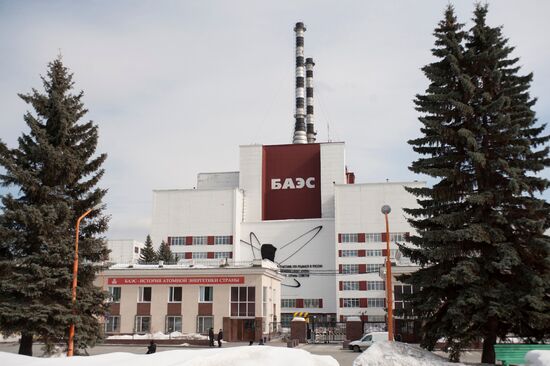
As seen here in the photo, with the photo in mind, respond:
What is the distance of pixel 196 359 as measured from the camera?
1002cm

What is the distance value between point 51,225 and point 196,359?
51.1 ft

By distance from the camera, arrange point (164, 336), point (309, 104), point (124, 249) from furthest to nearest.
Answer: point (124, 249)
point (309, 104)
point (164, 336)

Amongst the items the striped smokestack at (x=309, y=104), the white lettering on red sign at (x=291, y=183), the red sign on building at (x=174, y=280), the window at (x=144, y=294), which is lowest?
the window at (x=144, y=294)

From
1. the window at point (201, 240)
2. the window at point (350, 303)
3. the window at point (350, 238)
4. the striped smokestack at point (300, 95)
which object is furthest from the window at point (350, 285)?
the striped smokestack at point (300, 95)

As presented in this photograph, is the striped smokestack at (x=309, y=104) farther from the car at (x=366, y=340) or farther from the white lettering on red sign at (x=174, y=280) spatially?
the car at (x=366, y=340)

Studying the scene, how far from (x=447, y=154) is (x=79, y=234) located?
55.0ft

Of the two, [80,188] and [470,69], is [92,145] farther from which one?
[470,69]

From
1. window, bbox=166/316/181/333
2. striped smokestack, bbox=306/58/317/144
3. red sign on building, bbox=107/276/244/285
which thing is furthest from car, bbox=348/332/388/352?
striped smokestack, bbox=306/58/317/144

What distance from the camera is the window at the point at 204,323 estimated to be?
4709 cm

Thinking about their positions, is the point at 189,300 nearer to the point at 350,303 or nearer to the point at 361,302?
the point at 350,303

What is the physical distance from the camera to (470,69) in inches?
892

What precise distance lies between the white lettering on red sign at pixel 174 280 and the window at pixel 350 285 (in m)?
35.6

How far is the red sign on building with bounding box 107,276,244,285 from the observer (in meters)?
47.3

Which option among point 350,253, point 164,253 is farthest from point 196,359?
point 164,253
